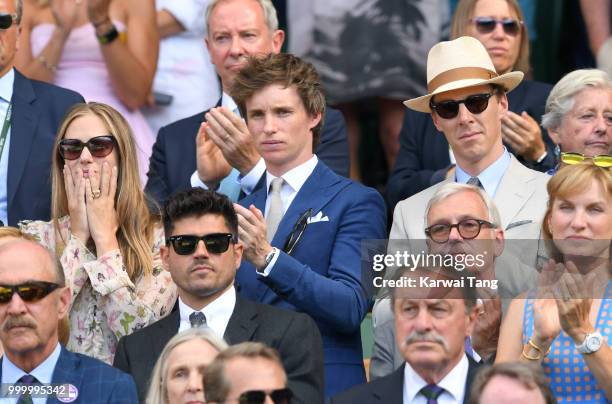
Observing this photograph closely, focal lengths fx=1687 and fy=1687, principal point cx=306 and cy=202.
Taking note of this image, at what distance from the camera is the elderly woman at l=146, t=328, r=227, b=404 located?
6477mm

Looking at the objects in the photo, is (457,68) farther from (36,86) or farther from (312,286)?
(36,86)

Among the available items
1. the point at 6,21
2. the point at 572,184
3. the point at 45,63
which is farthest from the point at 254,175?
the point at 45,63

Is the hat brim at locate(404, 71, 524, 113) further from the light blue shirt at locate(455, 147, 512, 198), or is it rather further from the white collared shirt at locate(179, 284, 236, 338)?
the white collared shirt at locate(179, 284, 236, 338)

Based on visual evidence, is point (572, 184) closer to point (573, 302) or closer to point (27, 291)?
point (573, 302)

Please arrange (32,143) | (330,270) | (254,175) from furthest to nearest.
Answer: (32,143)
(254,175)
(330,270)

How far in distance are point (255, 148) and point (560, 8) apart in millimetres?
3331

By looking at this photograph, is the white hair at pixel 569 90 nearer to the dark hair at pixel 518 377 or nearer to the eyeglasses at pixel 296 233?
the eyeglasses at pixel 296 233

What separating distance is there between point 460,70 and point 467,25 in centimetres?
110

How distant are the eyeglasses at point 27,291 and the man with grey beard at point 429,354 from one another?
1.24 m

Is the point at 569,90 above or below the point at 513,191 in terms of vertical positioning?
above

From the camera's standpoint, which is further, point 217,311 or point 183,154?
point 183,154

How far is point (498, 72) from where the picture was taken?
8.80 meters

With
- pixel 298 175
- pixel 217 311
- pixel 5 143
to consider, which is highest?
pixel 5 143

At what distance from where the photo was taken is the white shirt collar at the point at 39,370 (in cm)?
664
